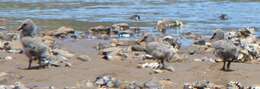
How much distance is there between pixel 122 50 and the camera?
16.3 m

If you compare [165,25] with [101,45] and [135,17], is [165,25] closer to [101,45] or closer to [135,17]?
[135,17]

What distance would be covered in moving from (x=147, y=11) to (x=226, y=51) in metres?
14.8

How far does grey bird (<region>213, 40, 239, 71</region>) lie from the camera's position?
1421cm

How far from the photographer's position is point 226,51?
14.2 metres

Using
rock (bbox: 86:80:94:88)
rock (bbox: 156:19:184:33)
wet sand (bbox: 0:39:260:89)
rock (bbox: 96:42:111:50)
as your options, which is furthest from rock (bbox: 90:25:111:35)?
rock (bbox: 86:80:94:88)

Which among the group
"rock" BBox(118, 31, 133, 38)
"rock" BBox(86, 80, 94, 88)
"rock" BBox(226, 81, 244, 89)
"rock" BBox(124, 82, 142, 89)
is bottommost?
"rock" BBox(118, 31, 133, 38)

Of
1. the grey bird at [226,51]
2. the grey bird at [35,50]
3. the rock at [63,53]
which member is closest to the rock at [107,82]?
the grey bird at [35,50]

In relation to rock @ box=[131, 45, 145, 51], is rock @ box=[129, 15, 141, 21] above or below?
below

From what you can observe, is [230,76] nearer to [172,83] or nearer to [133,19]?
[172,83]

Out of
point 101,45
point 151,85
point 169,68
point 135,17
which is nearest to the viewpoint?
point 151,85

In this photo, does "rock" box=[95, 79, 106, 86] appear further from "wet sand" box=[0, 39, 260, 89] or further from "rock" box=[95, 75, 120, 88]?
"wet sand" box=[0, 39, 260, 89]

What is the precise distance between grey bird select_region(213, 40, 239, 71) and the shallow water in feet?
23.0

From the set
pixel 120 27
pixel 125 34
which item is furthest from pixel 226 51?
pixel 120 27

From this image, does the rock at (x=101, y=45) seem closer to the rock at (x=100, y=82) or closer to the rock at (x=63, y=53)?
the rock at (x=63, y=53)
